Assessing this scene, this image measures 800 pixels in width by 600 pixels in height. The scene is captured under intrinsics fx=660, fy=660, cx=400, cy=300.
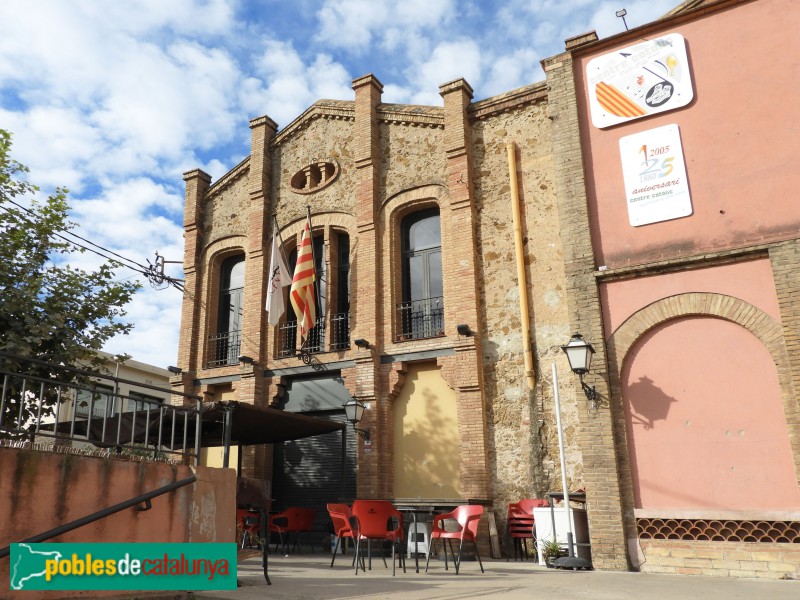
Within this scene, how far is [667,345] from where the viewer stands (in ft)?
31.0

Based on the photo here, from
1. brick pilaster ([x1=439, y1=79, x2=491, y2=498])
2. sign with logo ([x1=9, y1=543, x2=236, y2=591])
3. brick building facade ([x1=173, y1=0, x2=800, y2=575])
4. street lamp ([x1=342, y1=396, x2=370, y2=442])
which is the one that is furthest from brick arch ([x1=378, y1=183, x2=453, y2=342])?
sign with logo ([x1=9, y1=543, x2=236, y2=591])

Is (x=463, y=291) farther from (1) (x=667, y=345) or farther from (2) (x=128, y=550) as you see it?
(2) (x=128, y=550)

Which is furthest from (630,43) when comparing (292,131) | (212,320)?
(212,320)

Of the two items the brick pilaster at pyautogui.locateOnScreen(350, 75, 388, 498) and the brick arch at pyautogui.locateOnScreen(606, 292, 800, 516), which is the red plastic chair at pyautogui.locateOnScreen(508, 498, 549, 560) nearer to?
the brick arch at pyautogui.locateOnScreen(606, 292, 800, 516)

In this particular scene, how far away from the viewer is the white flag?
1499cm

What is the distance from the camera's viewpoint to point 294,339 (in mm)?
15773

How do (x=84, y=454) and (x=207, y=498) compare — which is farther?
(x=207, y=498)

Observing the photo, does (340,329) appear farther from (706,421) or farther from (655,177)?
(706,421)

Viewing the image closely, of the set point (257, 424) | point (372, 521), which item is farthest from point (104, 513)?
point (257, 424)

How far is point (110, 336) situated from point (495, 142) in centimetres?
849

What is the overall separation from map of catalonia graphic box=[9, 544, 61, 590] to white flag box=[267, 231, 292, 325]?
32.7 feet

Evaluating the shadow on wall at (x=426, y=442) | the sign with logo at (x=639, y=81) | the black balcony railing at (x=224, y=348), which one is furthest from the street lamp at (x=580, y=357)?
the black balcony railing at (x=224, y=348)

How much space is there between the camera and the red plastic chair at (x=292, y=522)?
1281 cm

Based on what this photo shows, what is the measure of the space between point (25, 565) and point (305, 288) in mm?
9992
